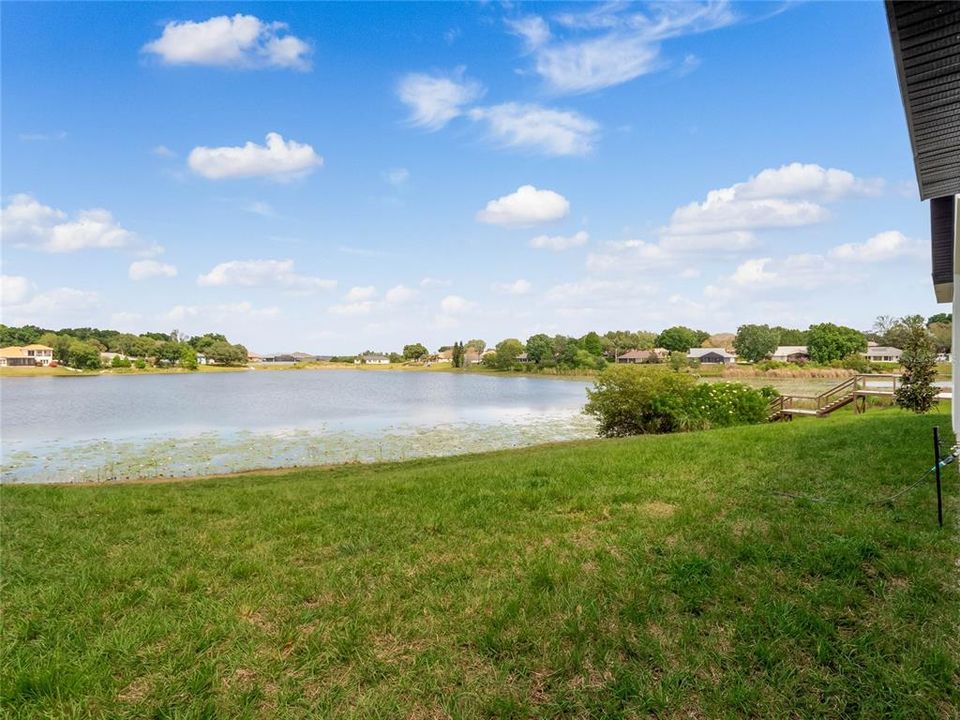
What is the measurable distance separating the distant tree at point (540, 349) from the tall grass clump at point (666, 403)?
77101 mm

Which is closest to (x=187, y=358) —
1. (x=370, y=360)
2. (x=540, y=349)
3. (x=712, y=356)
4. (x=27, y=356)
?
(x=27, y=356)

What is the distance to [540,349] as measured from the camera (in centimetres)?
10250

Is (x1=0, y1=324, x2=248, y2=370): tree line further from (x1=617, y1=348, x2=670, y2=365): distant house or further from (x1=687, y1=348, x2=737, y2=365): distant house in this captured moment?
(x1=687, y1=348, x2=737, y2=365): distant house

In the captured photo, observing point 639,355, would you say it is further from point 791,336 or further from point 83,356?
point 83,356

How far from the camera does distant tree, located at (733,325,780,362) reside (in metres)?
96.1

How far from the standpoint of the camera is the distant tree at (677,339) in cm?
12412

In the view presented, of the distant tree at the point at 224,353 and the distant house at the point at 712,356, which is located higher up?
the distant tree at the point at 224,353

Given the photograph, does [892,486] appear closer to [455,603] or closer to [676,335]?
[455,603]

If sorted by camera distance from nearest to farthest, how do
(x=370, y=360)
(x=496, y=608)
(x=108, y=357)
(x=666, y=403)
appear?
(x=496, y=608) < (x=666, y=403) < (x=108, y=357) < (x=370, y=360)

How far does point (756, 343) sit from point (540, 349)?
131ft

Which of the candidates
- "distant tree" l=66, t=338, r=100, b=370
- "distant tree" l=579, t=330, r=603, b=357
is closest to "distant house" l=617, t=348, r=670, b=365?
"distant tree" l=579, t=330, r=603, b=357

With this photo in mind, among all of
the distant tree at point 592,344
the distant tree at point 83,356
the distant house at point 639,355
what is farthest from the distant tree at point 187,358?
the distant house at point 639,355

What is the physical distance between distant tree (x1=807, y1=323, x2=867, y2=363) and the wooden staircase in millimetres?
69354

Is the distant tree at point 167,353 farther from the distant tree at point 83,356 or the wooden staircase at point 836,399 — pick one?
the wooden staircase at point 836,399
